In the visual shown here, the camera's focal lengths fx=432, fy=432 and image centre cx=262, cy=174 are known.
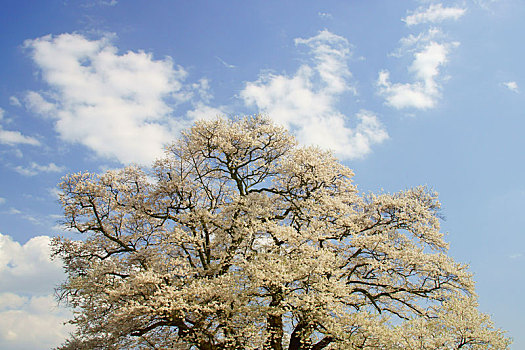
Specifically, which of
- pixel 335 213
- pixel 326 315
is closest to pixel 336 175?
pixel 335 213

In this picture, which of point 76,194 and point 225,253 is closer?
point 225,253

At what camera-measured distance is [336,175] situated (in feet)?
83.4

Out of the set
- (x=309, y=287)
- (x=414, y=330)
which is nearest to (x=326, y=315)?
(x=309, y=287)

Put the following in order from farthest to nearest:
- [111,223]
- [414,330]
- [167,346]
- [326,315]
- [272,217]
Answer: [111,223] → [272,217] → [167,346] → [326,315] → [414,330]

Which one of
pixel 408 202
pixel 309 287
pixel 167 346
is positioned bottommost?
pixel 167 346

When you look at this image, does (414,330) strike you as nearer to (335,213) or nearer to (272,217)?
(335,213)

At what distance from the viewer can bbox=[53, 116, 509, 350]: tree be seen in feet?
61.1

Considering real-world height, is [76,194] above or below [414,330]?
above

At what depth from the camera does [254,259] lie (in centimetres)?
2061

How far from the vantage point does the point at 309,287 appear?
19.1 m

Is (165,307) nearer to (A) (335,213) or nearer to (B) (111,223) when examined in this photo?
(B) (111,223)

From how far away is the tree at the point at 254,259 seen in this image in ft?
61.1

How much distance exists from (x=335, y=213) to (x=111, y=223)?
42.1ft

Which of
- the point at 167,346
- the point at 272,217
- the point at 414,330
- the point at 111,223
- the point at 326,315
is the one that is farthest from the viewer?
the point at 111,223
